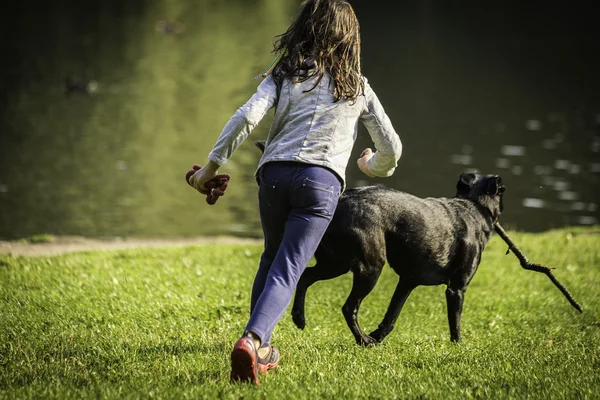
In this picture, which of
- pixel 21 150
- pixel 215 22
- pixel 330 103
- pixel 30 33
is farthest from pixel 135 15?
pixel 330 103

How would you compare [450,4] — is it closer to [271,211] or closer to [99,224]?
[99,224]

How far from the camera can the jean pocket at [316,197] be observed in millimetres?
5105

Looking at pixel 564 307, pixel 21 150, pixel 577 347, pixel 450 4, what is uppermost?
pixel 577 347

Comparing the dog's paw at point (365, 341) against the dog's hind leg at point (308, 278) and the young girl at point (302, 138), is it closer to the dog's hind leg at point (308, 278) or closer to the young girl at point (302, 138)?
the dog's hind leg at point (308, 278)

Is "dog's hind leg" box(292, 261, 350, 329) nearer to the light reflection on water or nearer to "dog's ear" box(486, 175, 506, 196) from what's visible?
"dog's ear" box(486, 175, 506, 196)

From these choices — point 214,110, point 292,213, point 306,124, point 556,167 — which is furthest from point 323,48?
point 214,110

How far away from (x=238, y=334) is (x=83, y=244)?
18.2 feet

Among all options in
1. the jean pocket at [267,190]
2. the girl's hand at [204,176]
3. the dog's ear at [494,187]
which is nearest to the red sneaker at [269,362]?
the jean pocket at [267,190]

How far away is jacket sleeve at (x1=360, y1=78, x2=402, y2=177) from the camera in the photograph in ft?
18.1

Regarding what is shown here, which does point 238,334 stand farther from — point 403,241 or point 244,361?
point 244,361

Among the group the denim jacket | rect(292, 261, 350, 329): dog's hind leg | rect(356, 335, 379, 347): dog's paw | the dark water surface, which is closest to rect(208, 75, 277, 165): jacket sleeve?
the denim jacket

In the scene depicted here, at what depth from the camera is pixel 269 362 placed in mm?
5496

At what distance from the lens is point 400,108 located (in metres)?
32.8

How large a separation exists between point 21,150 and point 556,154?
1491cm
